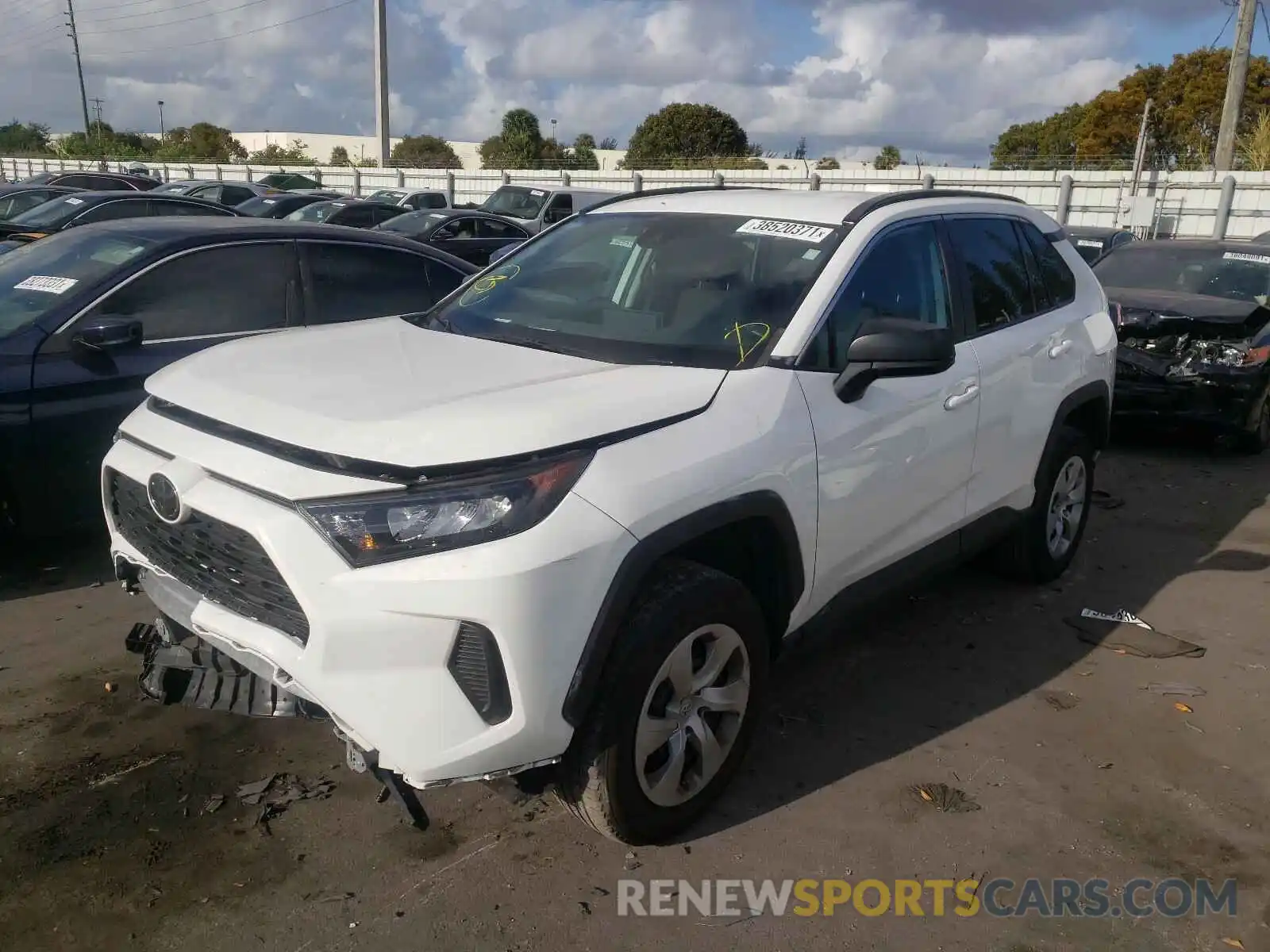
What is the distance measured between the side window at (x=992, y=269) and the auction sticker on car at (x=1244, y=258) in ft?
17.3

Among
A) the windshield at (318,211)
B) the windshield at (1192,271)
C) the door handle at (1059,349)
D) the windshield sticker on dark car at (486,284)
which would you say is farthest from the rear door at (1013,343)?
the windshield at (318,211)

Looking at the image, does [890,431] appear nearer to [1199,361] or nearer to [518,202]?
[1199,361]

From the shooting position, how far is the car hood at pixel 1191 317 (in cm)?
767

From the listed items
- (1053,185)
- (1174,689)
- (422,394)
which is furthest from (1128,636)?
(1053,185)

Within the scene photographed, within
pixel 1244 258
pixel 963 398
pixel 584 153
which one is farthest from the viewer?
pixel 584 153

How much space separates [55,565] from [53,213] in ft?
32.1

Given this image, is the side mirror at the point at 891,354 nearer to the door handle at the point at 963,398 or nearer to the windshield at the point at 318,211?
the door handle at the point at 963,398

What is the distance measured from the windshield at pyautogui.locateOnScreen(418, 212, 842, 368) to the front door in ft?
0.66

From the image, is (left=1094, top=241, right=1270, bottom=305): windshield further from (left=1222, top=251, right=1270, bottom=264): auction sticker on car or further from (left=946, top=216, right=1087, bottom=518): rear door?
(left=946, top=216, right=1087, bottom=518): rear door

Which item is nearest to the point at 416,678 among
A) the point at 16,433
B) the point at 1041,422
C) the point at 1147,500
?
the point at 16,433

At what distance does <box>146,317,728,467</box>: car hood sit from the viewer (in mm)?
2449

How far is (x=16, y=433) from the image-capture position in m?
4.31

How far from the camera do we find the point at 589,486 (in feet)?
8.13

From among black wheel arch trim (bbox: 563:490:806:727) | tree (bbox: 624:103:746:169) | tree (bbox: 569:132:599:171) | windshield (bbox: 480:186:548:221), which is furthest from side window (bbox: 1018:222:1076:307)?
tree (bbox: 624:103:746:169)
